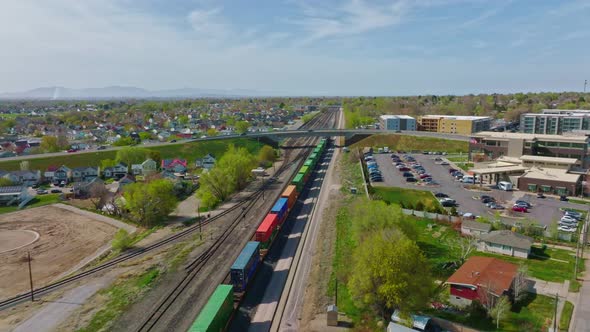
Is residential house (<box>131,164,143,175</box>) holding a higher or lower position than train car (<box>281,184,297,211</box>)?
lower

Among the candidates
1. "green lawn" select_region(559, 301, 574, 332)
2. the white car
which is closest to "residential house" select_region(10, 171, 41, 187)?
"green lawn" select_region(559, 301, 574, 332)

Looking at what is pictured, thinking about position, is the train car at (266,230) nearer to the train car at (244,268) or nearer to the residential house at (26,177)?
the train car at (244,268)

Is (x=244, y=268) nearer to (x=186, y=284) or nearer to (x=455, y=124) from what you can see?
(x=186, y=284)

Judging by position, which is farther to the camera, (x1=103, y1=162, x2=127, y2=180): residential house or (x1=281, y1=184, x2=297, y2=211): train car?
(x1=103, y1=162, x2=127, y2=180): residential house

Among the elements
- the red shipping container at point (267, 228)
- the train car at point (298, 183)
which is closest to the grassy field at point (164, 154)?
the train car at point (298, 183)

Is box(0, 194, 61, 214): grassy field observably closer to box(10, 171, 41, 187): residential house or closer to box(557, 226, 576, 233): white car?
box(10, 171, 41, 187): residential house

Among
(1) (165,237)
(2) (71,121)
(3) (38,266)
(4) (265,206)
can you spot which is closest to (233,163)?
(4) (265,206)

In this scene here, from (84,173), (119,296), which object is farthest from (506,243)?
(84,173)
